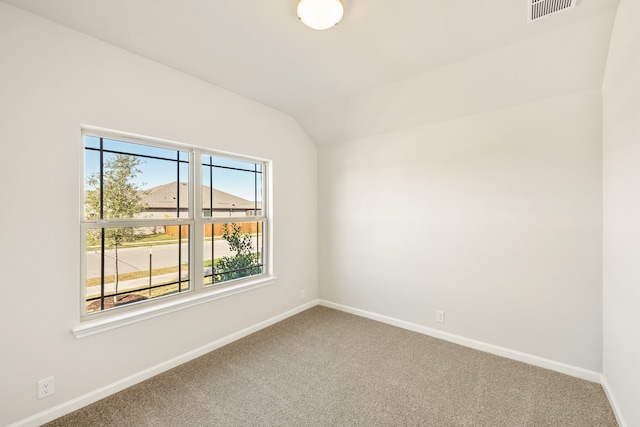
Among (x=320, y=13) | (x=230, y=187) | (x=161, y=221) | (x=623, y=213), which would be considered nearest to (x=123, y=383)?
(x=161, y=221)

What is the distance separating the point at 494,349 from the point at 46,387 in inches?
140

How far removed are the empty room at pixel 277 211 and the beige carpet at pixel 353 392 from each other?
0.02m

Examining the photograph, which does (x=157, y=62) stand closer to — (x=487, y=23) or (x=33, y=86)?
(x=33, y=86)

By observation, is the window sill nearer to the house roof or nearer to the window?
the window

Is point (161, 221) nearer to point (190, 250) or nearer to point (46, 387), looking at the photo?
point (190, 250)

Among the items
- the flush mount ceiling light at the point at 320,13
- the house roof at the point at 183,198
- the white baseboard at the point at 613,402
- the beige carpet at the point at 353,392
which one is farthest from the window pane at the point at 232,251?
the white baseboard at the point at 613,402

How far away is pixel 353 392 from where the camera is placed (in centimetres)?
206

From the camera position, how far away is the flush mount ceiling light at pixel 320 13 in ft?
5.50

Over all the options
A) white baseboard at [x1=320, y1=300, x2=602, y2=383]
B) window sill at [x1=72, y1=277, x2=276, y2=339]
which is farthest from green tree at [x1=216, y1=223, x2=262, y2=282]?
white baseboard at [x1=320, y1=300, x2=602, y2=383]

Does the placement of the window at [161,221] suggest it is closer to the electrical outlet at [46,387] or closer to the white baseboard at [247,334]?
the electrical outlet at [46,387]

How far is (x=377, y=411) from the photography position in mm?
1872

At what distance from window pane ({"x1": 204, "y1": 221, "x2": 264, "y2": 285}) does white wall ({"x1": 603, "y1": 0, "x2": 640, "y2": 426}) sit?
3.11 metres

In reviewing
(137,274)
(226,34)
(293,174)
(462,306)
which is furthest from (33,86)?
(462,306)

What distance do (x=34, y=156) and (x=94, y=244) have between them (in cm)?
71
